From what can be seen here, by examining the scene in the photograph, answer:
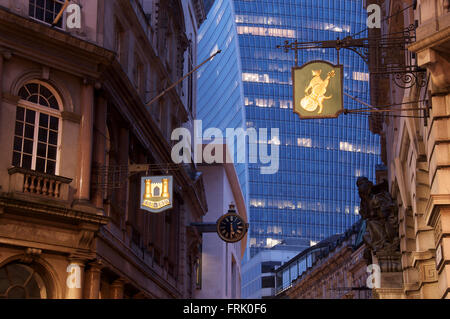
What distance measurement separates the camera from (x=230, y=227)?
41.9m

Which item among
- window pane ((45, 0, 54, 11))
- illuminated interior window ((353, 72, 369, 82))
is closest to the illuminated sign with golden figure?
window pane ((45, 0, 54, 11))

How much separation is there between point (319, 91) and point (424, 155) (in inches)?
154

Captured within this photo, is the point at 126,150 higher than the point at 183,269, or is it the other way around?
the point at 126,150

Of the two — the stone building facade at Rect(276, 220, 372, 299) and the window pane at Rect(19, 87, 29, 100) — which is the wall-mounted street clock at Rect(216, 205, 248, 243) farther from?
the stone building facade at Rect(276, 220, 372, 299)

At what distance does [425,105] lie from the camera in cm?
2002

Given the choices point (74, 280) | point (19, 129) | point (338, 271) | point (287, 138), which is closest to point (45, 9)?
point (19, 129)

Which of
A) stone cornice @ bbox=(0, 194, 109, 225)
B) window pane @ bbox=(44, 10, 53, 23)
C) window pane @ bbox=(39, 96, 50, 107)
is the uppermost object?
window pane @ bbox=(44, 10, 53, 23)

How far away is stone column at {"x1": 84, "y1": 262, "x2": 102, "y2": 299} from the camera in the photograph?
2806cm

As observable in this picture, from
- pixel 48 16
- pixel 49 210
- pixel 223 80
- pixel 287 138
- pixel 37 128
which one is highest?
pixel 223 80

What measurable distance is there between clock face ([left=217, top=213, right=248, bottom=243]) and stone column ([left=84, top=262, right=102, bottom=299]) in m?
13.8

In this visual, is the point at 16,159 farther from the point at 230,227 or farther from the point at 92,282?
the point at 230,227

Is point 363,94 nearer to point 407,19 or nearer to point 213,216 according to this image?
point 213,216
